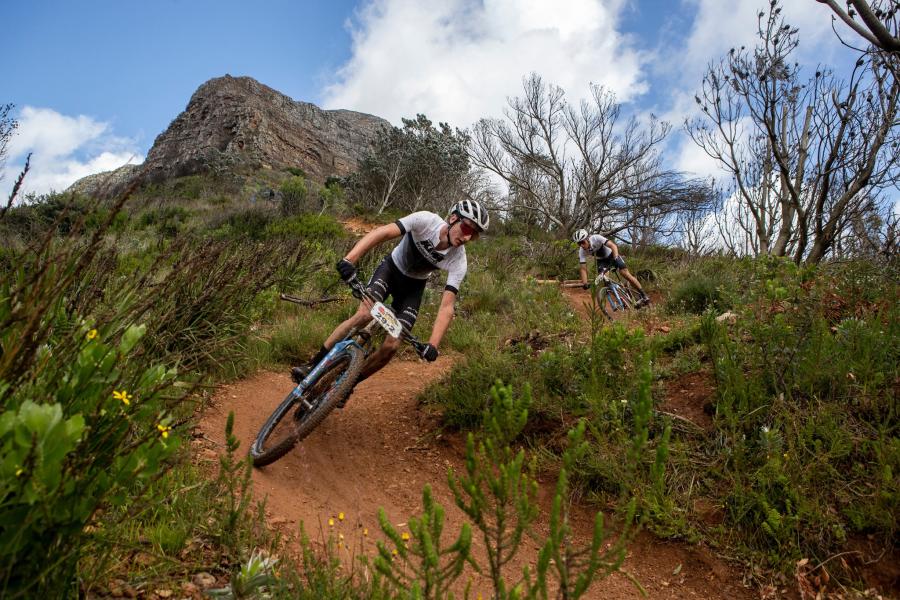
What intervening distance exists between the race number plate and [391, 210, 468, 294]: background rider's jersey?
0.93 metres

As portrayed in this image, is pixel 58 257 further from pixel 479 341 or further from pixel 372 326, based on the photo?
pixel 479 341

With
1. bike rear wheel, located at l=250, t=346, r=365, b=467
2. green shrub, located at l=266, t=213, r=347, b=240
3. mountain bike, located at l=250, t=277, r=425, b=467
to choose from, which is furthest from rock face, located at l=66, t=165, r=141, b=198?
green shrub, located at l=266, t=213, r=347, b=240

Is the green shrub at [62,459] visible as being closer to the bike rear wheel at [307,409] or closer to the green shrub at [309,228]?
the bike rear wheel at [307,409]

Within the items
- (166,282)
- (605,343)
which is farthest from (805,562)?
(166,282)

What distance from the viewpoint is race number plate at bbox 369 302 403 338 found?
375 cm

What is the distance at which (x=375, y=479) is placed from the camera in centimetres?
404

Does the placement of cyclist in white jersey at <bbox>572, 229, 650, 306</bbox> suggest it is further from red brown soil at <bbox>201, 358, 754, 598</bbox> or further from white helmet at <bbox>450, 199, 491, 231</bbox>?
white helmet at <bbox>450, 199, 491, 231</bbox>

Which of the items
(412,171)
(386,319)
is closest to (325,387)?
(386,319)

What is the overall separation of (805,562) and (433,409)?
3.02 metres

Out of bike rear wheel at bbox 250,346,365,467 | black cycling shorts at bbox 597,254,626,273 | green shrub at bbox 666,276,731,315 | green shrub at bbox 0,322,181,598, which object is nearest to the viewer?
green shrub at bbox 0,322,181,598

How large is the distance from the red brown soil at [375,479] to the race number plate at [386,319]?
980 millimetres

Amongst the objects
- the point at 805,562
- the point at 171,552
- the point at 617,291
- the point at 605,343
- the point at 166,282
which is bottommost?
the point at 171,552

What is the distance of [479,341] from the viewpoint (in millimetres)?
6754

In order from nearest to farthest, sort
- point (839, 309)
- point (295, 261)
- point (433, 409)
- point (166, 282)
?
point (166, 282), point (839, 309), point (433, 409), point (295, 261)
